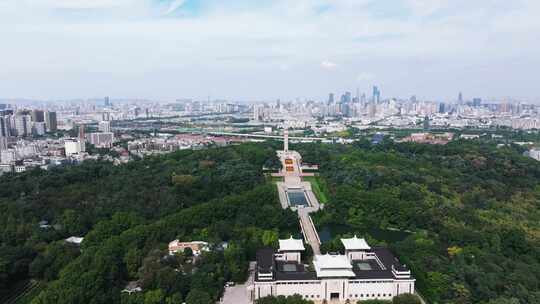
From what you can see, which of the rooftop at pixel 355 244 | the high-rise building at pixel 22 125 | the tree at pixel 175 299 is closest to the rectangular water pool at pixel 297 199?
the rooftop at pixel 355 244

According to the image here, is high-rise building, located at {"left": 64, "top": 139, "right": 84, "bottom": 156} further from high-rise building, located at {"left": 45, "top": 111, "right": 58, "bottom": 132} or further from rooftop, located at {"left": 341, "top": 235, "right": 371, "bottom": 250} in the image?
rooftop, located at {"left": 341, "top": 235, "right": 371, "bottom": 250}

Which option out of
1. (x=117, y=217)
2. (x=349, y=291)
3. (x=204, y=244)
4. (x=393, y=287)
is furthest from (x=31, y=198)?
(x=393, y=287)

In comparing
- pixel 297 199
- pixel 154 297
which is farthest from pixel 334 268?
pixel 297 199

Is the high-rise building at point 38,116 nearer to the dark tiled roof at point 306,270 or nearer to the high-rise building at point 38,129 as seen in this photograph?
the high-rise building at point 38,129

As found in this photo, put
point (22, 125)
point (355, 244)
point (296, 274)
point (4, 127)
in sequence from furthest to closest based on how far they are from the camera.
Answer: point (22, 125) → point (4, 127) → point (355, 244) → point (296, 274)

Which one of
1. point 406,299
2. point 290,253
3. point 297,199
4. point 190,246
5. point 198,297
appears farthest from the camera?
point 297,199

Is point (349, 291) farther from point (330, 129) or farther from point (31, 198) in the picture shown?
point (330, 129)

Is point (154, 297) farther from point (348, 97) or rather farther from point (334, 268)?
point (348, 97)

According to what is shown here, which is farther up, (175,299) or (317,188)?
(317,188)
